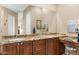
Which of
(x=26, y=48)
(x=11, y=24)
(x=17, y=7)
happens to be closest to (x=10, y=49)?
(x=26, y=48)

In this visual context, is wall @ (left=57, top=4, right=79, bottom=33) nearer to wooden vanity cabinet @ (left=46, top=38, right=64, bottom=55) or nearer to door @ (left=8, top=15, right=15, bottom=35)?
wooden vanity cabinet @ (left=46, top=38, right=64, bottom=55)

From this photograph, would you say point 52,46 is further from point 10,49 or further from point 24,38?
point 10,49

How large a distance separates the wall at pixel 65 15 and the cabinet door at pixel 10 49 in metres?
0.65

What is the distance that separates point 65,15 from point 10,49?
89 centimetres

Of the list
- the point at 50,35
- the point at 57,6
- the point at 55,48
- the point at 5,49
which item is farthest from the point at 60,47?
the point at 5,49

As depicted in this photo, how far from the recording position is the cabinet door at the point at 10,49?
1.92 metres

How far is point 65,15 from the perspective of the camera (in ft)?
6.51

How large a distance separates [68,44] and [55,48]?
0.19m

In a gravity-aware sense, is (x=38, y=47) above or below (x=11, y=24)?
below

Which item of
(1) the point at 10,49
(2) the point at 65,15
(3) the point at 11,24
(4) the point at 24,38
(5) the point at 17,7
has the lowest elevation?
(1) the point at 10,49

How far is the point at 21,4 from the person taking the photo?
6.54ft

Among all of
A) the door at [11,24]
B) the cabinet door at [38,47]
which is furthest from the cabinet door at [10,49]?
the cabinet door at [38,47]

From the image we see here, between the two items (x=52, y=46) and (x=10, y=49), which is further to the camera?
(x=52, y=46)

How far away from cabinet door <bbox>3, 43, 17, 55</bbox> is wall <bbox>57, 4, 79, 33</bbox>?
0.65m
